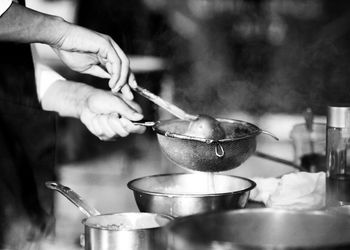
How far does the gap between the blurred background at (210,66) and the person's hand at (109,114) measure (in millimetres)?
2342

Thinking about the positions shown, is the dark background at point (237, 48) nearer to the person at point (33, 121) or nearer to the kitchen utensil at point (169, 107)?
the person at point (33, 121)

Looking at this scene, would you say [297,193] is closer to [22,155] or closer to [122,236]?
[122,236]

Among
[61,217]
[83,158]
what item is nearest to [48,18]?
[61,217]

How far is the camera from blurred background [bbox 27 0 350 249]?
16.4ft

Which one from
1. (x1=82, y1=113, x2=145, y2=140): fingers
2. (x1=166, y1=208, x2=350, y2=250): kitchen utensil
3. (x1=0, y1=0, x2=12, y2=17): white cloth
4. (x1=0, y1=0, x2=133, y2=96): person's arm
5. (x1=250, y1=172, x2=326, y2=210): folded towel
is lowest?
(x1=250, y1=172, x2=326, y2=210): folded towel

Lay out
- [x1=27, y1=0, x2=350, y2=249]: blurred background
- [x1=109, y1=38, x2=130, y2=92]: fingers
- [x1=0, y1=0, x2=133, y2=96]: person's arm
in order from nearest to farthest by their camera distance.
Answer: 1. [x1=0, y1=0, x2=133, y2=96]: person's arm
2. [x1=109, y1=38, x2=130, y2=92]: fingers
3. [x1=27, y1=0, x2=350, y2=249]: blurred background

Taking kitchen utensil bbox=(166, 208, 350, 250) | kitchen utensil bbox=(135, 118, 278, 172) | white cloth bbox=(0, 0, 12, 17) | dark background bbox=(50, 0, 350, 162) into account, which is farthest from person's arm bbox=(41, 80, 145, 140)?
dark background bbox=(50, 0, 350, 162)

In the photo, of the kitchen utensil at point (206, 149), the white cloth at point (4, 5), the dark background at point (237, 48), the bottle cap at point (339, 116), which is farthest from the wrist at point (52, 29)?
the dark background at point (237, 48)

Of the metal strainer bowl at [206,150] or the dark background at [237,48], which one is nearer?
the metal strainer bowl at [206,150]

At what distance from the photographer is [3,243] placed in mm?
2127

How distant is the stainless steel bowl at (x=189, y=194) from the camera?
1415 millimetres

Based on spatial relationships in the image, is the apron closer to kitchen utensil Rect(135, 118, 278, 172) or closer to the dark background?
kitchen utensil Rect(135, 118, 278, 172)

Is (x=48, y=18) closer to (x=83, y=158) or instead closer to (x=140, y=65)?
(x=140, y=65)

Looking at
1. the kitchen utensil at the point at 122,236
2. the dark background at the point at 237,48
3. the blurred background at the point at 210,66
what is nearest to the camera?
the kitchen utensil at the point at 122,236
